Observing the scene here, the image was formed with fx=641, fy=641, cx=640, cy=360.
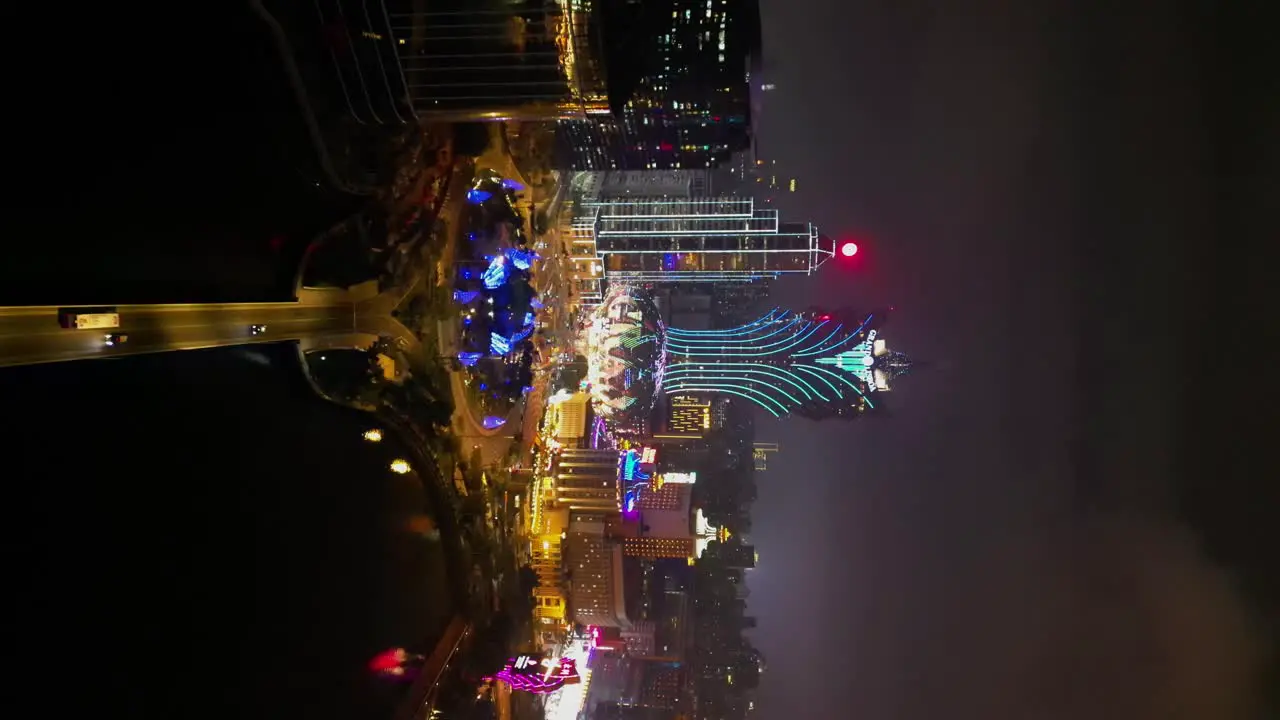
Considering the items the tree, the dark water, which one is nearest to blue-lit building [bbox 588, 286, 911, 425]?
the tree

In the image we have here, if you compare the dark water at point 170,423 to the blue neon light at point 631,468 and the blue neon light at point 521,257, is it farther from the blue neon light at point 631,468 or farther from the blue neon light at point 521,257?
the blue neon light at point 631,468

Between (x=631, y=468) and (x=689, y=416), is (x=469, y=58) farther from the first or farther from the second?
(x=689, y=416)

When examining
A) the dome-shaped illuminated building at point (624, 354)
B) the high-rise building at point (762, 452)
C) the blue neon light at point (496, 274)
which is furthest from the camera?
the high-rise building at point (762, 452)

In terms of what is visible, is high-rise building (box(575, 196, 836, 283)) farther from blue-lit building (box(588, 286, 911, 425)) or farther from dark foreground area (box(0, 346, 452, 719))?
dark foreground area (box(0, 346, 452, 719))

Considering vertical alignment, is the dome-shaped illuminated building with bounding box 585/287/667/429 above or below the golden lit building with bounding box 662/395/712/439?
above

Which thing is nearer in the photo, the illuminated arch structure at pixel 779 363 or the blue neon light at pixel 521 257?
the blue neon light at pixel 521 257

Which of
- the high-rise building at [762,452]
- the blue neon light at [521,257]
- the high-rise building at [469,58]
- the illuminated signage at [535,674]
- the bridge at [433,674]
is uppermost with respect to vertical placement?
the high-rise building at [469,58]

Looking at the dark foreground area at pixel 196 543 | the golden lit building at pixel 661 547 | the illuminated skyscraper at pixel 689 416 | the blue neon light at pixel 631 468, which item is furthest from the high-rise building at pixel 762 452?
the dark foreground area at pixel 196 543
